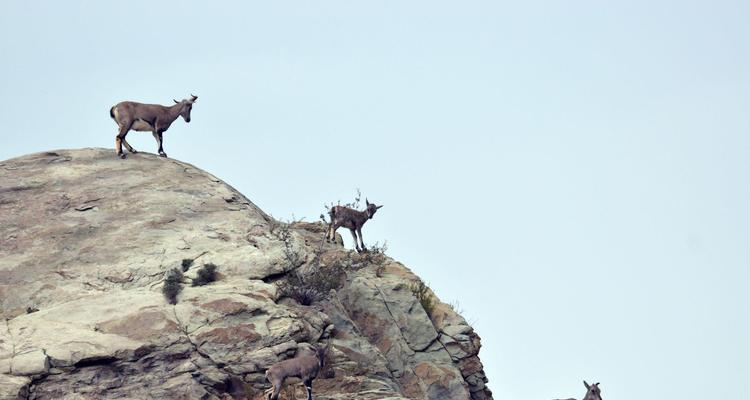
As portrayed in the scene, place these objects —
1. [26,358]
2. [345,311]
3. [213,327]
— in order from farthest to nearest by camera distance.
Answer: [345,311] < [213,327] < [26,358]

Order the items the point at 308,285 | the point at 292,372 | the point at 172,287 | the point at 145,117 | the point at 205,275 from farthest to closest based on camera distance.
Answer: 1. the point at 145,117
2. the point at 308,285
3. the point at 205,275
4. the point at 172,287
5. the point at 292,372

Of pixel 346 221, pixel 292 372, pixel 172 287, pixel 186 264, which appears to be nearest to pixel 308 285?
pixel 186 264

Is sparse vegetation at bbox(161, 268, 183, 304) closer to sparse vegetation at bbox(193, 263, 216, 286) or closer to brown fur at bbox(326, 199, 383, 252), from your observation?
sparse vegetation at bbox(193, 263, 216, 286)

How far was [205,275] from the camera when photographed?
Answer: 90.1ft

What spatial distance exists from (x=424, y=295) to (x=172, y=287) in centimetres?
821

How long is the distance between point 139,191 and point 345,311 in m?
6.60

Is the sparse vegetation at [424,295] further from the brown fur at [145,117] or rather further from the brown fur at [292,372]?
the brown fur at [145,117]

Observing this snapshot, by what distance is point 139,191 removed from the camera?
31.5m

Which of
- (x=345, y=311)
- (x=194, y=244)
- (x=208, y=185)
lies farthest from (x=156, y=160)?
(x=345, y=311)

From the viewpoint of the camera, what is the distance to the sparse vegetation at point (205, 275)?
27.4m

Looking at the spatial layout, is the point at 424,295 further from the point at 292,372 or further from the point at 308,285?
the point at 292,372

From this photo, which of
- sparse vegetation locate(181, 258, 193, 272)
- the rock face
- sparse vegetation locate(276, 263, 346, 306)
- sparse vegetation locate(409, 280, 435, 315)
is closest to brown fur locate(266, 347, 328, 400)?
the rock face

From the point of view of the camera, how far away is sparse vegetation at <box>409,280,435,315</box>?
31.8m

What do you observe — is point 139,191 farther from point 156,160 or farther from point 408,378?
point 408,378
